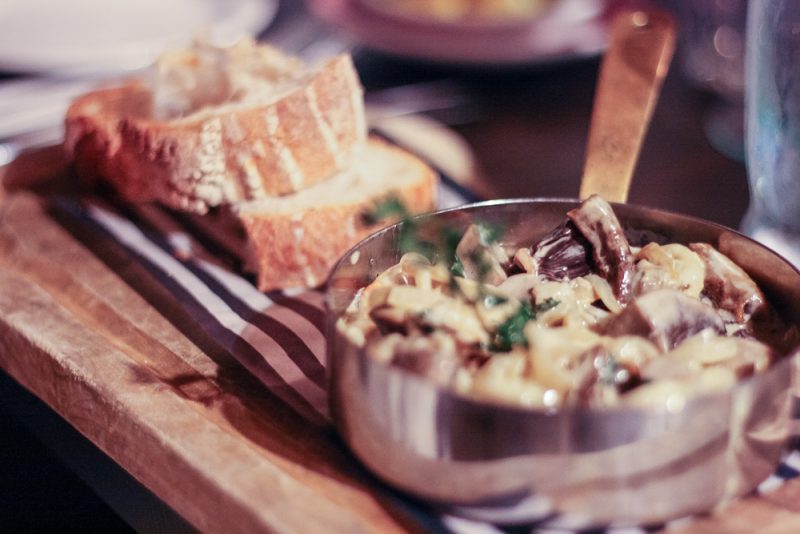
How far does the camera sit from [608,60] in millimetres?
1886

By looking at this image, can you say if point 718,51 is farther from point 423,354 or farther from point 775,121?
point 423,354

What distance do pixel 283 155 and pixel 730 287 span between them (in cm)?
97

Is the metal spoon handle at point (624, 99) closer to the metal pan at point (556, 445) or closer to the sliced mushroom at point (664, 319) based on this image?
the sliced mushroom at point (664, 319)

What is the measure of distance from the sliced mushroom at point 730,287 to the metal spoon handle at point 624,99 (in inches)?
13.0

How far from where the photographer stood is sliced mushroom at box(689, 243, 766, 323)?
4.82 ft

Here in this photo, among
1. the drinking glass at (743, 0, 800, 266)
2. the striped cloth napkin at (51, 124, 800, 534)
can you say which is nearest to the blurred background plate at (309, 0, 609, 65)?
the striped cloth napkin at (51, 124, 800, 534)

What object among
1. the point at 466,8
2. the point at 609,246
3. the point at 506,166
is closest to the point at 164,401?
the point at 609,246

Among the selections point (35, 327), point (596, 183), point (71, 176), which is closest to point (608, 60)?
point (596, 183)

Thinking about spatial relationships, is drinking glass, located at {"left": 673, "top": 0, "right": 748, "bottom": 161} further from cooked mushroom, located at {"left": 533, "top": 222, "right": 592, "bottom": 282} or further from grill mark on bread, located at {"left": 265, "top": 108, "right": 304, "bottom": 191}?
cooked mushroom, located at {"left": 533, "top": 222, "right": 592, "bottom": 282}

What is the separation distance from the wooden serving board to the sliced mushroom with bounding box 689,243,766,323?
27cm

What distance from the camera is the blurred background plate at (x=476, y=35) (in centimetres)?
289

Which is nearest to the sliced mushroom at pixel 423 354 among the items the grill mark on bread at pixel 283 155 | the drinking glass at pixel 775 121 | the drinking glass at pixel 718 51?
the grill mark on bread at pixel 283 155

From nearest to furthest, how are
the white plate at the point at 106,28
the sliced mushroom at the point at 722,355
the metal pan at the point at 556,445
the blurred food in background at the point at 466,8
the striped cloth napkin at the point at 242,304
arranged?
the metal pan at the point at 556,445 → the sliced mushroom at the point at 722,355 → the striped cloth napkin at the point at 242,304 → the white plate at the point at 106,28 → the blurred food in background at the point at 466,8

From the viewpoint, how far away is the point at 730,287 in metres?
1.48
